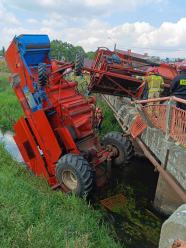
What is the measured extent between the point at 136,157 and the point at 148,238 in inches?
208

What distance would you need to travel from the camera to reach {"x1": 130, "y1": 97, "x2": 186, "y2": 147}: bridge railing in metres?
6.25

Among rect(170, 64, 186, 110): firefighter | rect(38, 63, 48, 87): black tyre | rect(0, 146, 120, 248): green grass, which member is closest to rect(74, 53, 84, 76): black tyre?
rect(38, 63, 48, 87): black tyre

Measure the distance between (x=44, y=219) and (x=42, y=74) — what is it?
3.20 m

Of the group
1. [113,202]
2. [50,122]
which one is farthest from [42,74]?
[113,202]

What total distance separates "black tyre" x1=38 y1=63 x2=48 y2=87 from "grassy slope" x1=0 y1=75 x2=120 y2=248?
86.1 inches

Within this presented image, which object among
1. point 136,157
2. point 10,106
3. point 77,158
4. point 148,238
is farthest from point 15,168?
point 10,106

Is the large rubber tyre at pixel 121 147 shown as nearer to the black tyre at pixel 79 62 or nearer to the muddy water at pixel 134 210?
the muddy water at pixel 134 210

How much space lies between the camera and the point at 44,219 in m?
5.77

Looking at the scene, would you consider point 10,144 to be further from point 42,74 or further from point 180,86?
point 180,86

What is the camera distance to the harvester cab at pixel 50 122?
816cm

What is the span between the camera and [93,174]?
7.82 m

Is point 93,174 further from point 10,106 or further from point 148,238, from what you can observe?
point 10,106

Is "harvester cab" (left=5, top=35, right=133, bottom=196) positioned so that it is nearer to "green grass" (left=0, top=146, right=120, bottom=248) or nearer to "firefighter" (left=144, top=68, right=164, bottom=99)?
"green grass" (left=0, top=146, right=120, bottom=248)

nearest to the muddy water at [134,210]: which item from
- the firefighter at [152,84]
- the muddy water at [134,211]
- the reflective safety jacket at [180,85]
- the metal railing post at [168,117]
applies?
the muddy water at [134,211]
